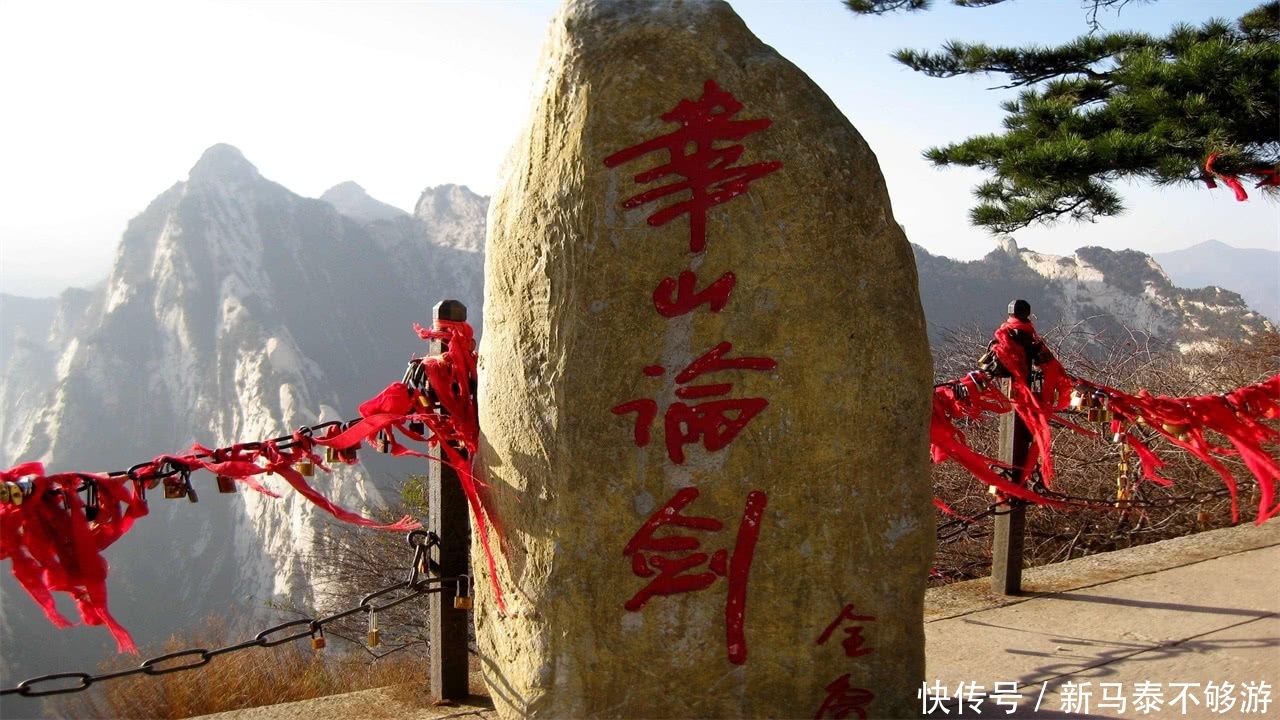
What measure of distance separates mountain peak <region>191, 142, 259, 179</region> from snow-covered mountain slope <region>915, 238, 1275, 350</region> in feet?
106

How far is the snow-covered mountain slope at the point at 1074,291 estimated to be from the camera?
68.7 ft

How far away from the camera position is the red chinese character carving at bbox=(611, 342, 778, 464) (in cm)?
267

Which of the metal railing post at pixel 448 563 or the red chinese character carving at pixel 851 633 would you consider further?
the metal railing post at pixel 448 563

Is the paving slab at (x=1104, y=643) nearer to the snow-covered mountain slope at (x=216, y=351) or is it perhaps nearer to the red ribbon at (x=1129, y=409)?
the red ribbon at (x=1129, y=409)

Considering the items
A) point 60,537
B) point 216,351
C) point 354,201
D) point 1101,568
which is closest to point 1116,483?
point 1101,568

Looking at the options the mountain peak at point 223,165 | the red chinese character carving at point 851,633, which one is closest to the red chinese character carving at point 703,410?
the red chinese character carving at point 851,633

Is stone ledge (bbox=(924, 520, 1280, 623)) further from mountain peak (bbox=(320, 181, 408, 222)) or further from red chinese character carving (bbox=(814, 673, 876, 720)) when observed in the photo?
mountain peak (bbox=(320, 181, 408, 222))

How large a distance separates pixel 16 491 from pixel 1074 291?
91.7 ft

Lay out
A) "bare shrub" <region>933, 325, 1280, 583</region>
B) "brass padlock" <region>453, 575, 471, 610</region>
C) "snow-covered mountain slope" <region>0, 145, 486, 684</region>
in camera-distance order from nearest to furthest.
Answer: "brass padlock" <region>453, 575, 471, 610</region> < "bare shrub" <region>933, 325, 1280, 583</region> < "snow-covered mountain slope" <region>0, 145, 486, 684</region>

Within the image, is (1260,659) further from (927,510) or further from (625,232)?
(625,232)

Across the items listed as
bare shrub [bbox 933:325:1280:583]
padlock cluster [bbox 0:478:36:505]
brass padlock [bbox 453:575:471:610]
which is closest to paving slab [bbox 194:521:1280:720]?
brass padlock [bbox 453:575:471:610]

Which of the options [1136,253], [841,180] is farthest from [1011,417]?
[1136,253]

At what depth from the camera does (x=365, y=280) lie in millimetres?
44375

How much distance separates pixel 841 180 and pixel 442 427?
4.72 feet
